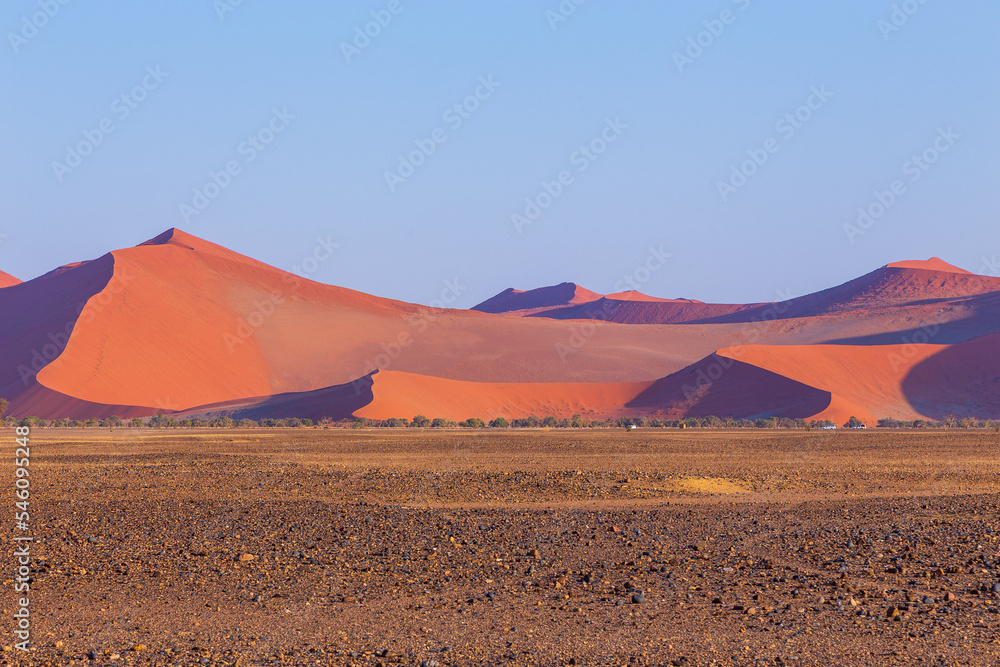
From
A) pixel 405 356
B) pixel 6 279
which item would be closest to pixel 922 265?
pixel 405 356

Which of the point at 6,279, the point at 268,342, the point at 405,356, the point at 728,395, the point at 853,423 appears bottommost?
the point at 853,423

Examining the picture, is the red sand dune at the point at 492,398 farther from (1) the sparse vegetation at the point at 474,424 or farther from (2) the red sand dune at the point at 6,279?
(2) the red sand dune at the point at 6,279

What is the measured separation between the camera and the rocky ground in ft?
23.8

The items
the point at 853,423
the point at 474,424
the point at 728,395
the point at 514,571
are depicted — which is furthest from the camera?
the point at 728,395

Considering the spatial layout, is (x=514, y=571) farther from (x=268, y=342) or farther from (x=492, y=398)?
(x=268, y=342)

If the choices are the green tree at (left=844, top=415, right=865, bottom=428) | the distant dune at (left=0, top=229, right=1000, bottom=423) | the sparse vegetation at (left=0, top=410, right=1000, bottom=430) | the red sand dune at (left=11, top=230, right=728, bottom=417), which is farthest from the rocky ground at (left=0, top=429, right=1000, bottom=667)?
the red sand dune at (left=11, top=230, right=728, bottom=417)

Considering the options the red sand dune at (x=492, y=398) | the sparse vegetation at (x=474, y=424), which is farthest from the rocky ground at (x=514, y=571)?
the red sand dune at (x=492, y=398)

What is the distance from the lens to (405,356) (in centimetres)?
10306

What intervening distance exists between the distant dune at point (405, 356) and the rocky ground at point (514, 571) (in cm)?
5036

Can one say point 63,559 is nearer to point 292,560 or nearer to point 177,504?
point 292,560

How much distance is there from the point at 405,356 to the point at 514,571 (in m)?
93.5

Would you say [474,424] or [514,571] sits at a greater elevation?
[474,424]

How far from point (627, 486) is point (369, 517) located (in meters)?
6.44

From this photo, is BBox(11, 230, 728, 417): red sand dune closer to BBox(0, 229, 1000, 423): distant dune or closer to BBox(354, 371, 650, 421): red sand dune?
A: BBox(0, 229, 1000, 423): distant dune
